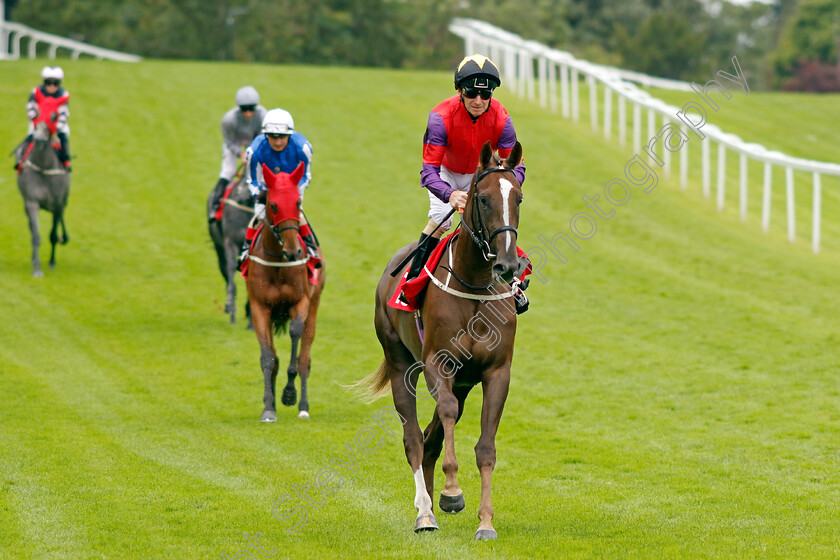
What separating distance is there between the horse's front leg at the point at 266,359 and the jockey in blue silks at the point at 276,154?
23.1 inches

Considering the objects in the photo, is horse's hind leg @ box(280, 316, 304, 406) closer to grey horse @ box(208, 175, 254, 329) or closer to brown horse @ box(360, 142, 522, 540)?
brown horse @ box(360, 142, 522, 540)

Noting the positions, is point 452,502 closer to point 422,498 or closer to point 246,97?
point 422,498

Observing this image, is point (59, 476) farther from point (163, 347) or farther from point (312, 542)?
point (163, 347)

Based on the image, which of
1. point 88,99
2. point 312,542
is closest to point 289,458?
point 312,542

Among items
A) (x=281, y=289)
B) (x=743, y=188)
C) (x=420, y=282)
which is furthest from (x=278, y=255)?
(x=743, y=188)

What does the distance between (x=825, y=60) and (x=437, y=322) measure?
67285mm

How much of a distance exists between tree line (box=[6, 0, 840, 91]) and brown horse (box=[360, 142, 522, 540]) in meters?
48.1

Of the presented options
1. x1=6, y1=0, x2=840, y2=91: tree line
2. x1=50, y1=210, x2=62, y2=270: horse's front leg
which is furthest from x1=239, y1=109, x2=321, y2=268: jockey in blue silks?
x1=6, y1=0, x2=840, y2=91: tree line

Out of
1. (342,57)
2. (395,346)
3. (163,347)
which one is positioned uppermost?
(342,57)

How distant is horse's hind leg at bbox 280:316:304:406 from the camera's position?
34.2 ft

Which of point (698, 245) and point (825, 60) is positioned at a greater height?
point (825, 60)

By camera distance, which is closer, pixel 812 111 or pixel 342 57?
pixel 812 111

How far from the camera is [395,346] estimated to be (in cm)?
773

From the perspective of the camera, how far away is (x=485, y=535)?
21.1ft
